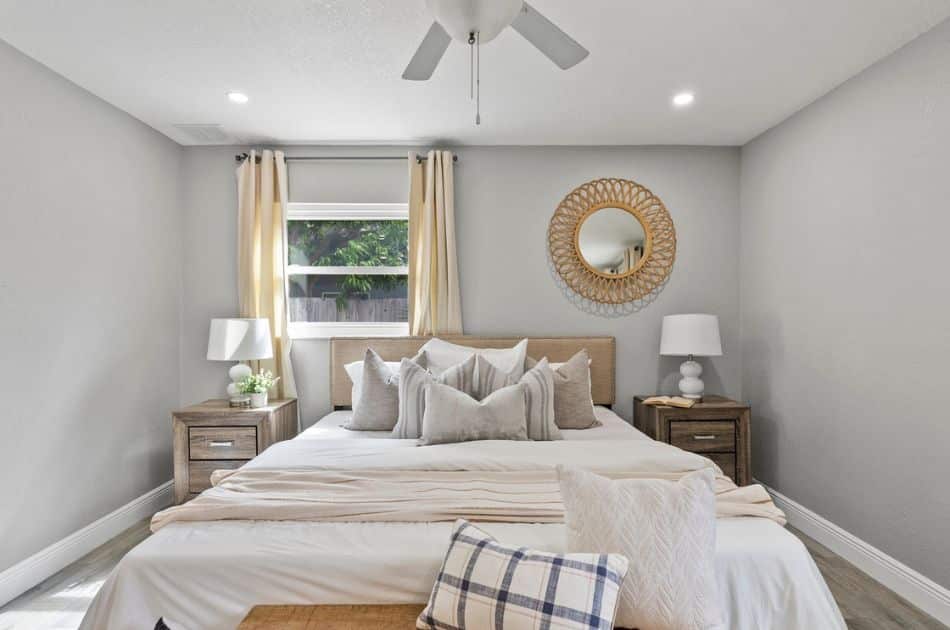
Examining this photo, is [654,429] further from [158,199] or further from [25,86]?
[25,86]

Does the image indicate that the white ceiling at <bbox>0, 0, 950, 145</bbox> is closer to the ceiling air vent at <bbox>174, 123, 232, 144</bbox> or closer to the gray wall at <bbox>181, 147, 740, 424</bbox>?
the ceiling air vent at <bbox>174, 123, 232, 144</bbox>

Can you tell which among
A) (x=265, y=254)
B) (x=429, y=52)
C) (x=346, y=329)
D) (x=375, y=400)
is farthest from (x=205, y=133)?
(x=429, y=52)

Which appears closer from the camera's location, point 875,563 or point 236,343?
point 875,563

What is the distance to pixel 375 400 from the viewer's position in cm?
320

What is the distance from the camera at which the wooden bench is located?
1459 mm

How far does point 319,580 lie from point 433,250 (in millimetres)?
2680

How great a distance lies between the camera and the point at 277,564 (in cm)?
166

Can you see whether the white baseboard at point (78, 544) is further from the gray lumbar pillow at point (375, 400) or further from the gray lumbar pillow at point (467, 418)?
the gray lumbar pillow at point (467, 418)

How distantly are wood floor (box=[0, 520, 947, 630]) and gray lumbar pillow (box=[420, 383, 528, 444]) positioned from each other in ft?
5.42

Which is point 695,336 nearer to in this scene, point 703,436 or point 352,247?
point 703,436

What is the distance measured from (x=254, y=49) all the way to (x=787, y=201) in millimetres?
3245

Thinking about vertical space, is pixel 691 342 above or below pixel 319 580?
above

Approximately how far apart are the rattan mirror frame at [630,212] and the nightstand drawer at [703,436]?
1.03 meters

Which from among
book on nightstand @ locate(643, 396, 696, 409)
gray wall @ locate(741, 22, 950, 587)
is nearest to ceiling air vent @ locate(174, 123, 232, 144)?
book on nightstand @ locate(643, 396, 696, 409)
